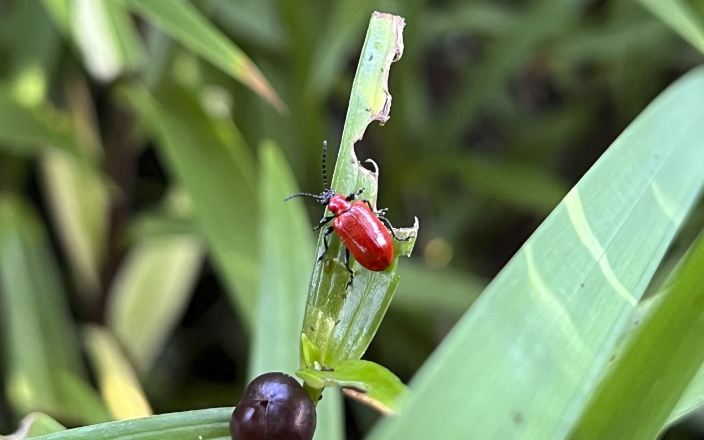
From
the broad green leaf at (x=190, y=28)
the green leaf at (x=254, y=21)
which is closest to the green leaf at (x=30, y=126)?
the green leaf at (x=254, y=21)

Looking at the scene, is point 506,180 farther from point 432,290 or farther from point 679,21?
point 679,21

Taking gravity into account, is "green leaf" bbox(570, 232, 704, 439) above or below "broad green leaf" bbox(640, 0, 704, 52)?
below

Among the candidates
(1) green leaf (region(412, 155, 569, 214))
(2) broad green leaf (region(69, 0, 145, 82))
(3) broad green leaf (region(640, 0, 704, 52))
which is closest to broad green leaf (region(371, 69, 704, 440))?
(3) broad green leaf (region(640, 0, 704, 52))

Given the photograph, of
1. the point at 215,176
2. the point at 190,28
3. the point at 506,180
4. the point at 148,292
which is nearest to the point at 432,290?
the point at 506,180

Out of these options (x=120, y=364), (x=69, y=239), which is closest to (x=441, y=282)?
(x=120, y=364)

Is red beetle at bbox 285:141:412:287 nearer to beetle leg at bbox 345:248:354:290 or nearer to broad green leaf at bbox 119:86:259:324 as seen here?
beetle leg at bbox 345:248:354:290
